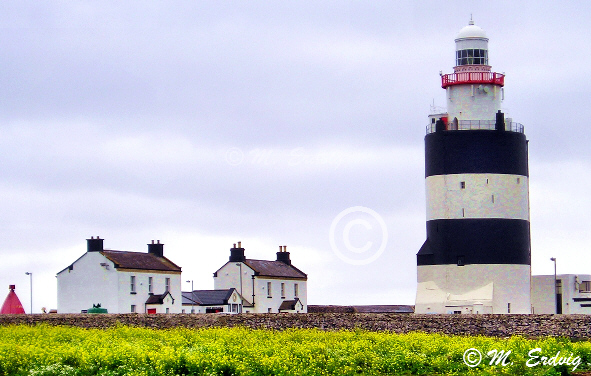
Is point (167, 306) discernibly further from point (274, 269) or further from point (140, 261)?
point (274, 269)

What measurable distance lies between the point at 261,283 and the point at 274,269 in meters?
2.90

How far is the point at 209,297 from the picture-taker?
67625mm

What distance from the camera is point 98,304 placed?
192 feet

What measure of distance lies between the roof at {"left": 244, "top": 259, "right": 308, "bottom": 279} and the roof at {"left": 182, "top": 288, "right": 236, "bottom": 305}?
2119 millimetres

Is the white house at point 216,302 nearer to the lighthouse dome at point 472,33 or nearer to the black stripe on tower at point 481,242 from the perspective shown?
the black stripe on tower at point 481,242

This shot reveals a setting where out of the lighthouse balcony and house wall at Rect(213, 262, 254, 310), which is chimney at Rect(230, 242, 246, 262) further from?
the lighthouse balcony

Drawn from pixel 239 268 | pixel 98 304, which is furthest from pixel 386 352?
pixel 239 268

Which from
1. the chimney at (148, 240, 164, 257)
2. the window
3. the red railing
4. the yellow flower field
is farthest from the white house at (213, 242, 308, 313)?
the yellow flower field

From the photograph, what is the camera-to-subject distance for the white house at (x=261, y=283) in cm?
6750

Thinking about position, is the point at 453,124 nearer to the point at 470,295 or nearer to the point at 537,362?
the point at 470,295

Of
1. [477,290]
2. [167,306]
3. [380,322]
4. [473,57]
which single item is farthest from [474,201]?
[167,306]

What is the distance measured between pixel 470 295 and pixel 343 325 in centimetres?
1080

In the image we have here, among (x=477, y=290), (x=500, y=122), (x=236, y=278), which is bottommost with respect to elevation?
(x=477, y=290)

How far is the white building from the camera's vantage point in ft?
178
